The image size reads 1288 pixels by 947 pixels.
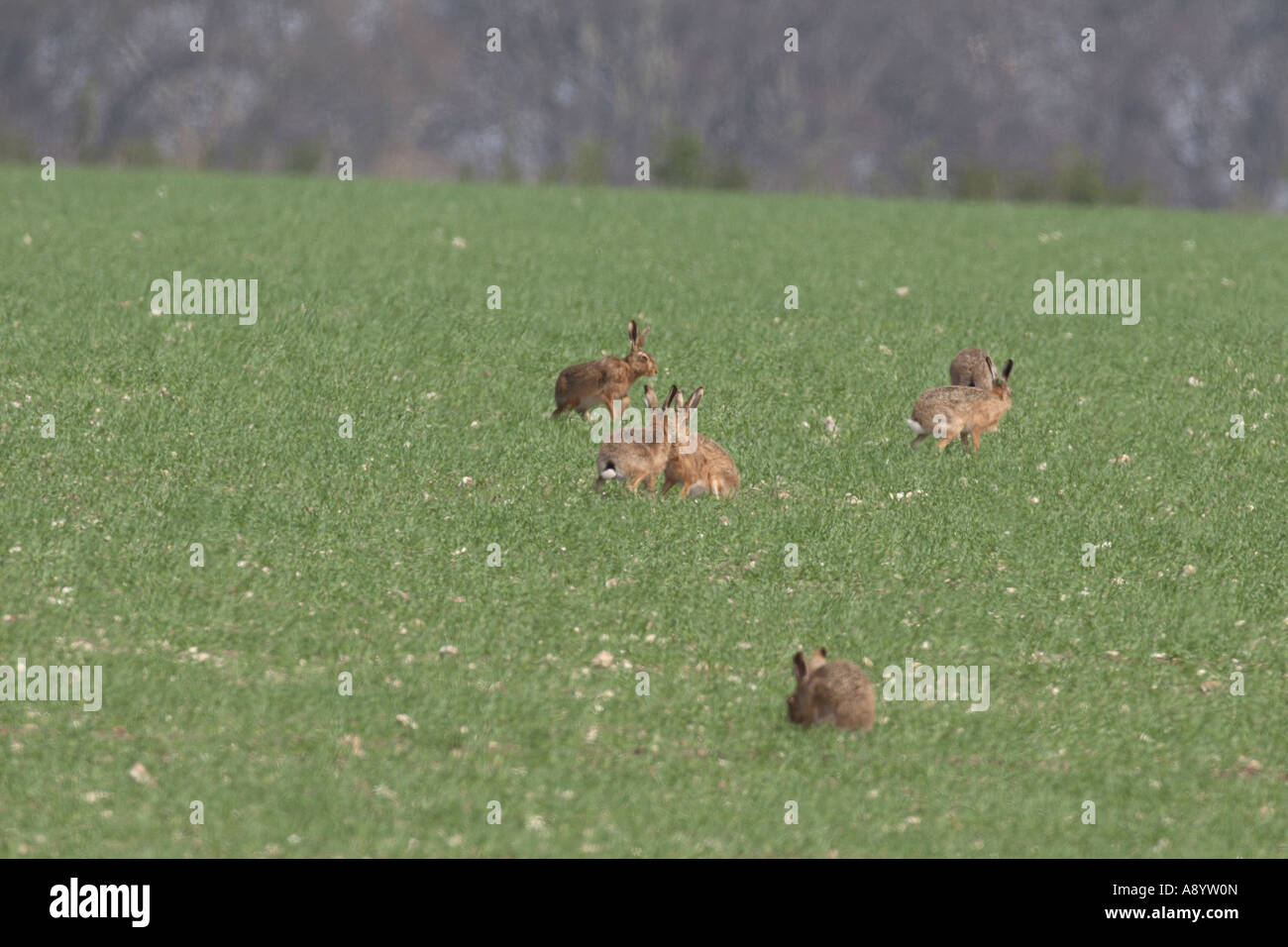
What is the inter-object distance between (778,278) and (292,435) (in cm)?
1130

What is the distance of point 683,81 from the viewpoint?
272 ft

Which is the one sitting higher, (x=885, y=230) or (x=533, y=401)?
(x=885, y=230)

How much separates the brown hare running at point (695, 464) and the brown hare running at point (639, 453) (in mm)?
120

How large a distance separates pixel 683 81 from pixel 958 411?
6728cm

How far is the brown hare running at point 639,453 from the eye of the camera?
16.0 m

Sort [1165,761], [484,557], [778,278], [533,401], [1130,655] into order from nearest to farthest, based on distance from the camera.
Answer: [1165,761] → [1130,655] → [484,557] → [533,401] → [778,278]

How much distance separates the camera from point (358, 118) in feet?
280

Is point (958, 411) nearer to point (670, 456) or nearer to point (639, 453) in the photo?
point (670, 456)

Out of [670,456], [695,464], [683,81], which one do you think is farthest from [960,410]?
[683,81]

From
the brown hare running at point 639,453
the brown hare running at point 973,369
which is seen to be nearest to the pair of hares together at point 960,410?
the brown hare running at point 973,369

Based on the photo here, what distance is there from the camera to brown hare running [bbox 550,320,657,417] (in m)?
18.6

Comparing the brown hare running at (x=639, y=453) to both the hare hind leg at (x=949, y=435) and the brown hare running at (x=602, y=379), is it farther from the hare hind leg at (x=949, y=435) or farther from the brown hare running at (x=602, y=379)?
the hare hind leg at (x=949, y=435)

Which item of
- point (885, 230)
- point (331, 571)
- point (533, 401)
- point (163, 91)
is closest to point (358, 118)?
point (163, 91)

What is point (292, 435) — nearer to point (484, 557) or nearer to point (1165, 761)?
point (484, 557)
